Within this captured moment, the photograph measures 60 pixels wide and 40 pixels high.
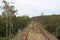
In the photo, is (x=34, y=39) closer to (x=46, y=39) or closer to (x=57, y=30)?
(x=46, y=39)

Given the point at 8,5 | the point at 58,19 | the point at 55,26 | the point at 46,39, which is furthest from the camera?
the point at 58,19

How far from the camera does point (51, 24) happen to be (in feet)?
114

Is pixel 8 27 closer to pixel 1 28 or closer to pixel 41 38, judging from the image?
pixel 1 28

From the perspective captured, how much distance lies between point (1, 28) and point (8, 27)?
1.29 metres

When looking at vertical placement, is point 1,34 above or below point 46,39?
below

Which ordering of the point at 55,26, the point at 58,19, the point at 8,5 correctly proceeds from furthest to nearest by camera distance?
the point at 58,19 → the point at 55,26 → the point at 8,5

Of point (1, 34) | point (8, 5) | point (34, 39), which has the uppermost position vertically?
point (8, 5)

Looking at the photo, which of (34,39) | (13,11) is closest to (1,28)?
(13,11)

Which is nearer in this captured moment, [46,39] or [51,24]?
[46,39]

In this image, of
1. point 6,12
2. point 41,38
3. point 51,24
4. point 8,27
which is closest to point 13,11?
point 6,12

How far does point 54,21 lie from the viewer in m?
35.0

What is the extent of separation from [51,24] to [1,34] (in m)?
8.81

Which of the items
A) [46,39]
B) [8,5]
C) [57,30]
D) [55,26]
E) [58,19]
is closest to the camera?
[46,39]

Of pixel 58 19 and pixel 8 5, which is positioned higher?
pixel 8 5
